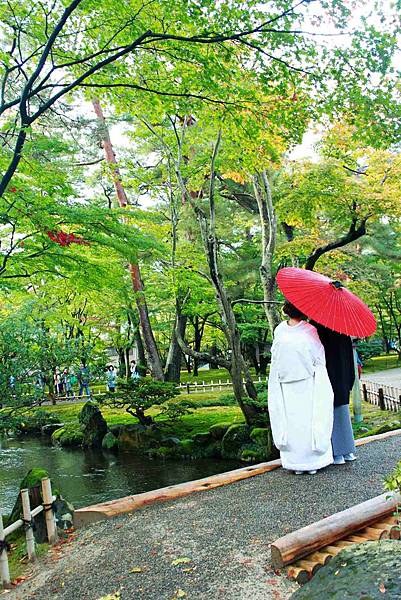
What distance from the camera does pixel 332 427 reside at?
5359 millimetres

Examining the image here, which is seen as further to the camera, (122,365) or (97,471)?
(122,365)

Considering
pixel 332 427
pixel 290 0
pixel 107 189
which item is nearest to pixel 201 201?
pixel 107 189

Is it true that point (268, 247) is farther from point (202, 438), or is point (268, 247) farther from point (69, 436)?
point (69, 436)

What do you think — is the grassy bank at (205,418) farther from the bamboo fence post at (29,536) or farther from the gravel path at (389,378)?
the bamboo fence post at (29,536)

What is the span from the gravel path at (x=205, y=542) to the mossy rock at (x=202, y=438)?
21.7 ft

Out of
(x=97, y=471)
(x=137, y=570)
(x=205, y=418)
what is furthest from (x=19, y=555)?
(x=205, y=418)

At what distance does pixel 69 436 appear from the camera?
46.9ft

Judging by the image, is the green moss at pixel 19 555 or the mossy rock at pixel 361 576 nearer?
the mossy rock at pixel 361 576

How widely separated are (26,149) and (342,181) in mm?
7066

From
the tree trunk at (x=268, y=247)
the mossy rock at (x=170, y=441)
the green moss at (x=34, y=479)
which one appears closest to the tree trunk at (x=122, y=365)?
the mossy rock at (x=170, y=441)

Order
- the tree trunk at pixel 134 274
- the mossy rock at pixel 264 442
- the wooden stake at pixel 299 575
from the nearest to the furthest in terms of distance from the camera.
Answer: the wooden stake at pixel 299 575
the mossy rock at pixel 264 442
the tree trunk at pixel 134 274

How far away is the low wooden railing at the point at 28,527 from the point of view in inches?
153

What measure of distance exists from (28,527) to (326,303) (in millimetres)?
3534

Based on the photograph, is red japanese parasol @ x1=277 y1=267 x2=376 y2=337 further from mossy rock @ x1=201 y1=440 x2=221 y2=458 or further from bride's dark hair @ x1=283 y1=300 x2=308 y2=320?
mossy rock @ x1=201 y1=440 x2=221 y2=458
